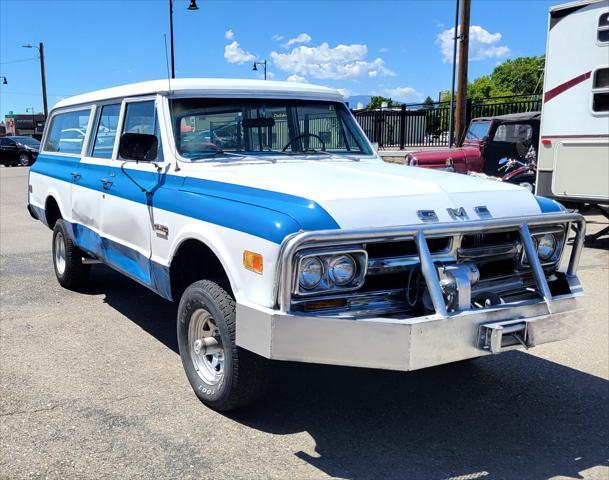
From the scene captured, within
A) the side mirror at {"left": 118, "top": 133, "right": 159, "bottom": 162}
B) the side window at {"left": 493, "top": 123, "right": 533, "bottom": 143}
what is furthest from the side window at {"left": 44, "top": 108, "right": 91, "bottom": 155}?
the side window at {"left": 493, "top": 123, "right": 533, "bottom": 143}

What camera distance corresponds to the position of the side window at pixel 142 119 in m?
4.82

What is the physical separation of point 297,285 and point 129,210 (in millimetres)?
2245

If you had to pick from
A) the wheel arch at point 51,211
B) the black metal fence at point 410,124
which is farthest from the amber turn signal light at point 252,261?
the black metal fence at point 410,124

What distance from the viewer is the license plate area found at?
332 centimetres

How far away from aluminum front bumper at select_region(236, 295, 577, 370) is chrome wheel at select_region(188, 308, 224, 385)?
2.34 ft

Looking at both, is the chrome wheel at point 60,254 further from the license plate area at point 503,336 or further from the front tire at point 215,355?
the license plate area at point 503,336

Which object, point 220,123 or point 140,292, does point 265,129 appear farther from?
point 140,292

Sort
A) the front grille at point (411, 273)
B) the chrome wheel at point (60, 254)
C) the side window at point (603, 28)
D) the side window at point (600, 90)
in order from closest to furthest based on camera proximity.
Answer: the front grille at point (411, 273) < the chrome wheel at point (60, 254) < the side window at point (603, 28) < the side window at point (600, 90)

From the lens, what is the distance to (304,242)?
3094 mm

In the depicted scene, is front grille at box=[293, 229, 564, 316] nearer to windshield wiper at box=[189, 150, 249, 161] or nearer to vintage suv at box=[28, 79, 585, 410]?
vintage suv at box=[28, 79, 585, 410]

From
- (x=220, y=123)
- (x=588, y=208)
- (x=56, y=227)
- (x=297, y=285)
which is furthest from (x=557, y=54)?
(x=297, y=285)

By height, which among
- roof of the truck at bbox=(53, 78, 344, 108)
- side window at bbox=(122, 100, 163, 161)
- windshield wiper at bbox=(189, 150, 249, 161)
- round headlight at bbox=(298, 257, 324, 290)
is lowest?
round headlight at bbox=(298, 257, 324, 290)

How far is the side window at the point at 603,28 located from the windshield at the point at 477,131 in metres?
5.38

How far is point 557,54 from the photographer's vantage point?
995cm
